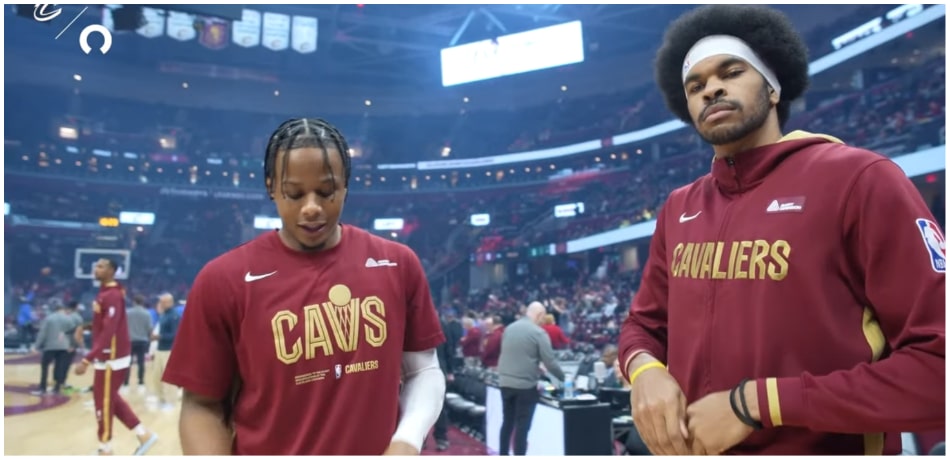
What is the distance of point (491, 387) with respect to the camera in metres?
6.57

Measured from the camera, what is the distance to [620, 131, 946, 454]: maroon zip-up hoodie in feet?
3.11

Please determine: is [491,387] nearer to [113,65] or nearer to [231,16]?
[231,16]

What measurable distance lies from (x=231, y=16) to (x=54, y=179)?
2159 cm

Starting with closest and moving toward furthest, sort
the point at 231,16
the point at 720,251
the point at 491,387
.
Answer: the point at 720,251, the point at 231,16, the point at 491,387

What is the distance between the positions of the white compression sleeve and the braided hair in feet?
1.53

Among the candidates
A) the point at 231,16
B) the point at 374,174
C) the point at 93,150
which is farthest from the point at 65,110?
the point at 231,16

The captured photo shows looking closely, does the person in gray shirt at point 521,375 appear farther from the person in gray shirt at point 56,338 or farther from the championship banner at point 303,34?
the championship banner at point 303,34

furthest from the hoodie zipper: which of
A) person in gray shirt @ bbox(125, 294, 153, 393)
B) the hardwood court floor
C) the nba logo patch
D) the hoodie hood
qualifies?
person in gray shirt @ bbox(125, 294, 153, 393)

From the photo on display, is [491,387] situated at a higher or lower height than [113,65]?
lower

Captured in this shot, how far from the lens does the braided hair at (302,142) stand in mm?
1451

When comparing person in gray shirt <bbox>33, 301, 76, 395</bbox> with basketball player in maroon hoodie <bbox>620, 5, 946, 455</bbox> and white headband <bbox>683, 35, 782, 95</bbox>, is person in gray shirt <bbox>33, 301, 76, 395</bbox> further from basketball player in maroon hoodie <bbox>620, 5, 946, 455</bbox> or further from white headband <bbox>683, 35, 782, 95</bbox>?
white headband <bbox>683, 35, 782, 95</bbox>

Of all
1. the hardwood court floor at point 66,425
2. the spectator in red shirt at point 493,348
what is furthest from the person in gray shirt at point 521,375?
the hardwood court floor at point 66,425

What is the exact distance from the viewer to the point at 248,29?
17562 mm

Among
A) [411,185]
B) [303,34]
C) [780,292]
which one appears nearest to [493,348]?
[780,292]
